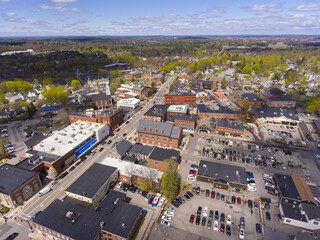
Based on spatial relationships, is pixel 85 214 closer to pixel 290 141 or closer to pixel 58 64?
pixel 290 141

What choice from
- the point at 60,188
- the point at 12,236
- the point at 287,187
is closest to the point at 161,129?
the point at 60,188

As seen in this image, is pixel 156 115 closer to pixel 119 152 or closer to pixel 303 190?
pixel 119 152

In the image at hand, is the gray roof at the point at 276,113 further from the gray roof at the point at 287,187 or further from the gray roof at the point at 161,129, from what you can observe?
the gray roof at the point at 161,129

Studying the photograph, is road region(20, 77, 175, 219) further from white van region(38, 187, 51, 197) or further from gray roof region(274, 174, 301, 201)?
gray roof region(274, 174, 301, 201)

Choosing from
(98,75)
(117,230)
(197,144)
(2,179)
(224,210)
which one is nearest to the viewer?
(117,230)

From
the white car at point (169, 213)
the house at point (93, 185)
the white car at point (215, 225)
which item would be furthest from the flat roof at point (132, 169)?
the white car at point (215, 225)

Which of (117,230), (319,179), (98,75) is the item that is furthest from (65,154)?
(98,75)

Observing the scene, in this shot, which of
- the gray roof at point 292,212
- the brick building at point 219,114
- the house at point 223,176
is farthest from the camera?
the brick building at point 219,114
